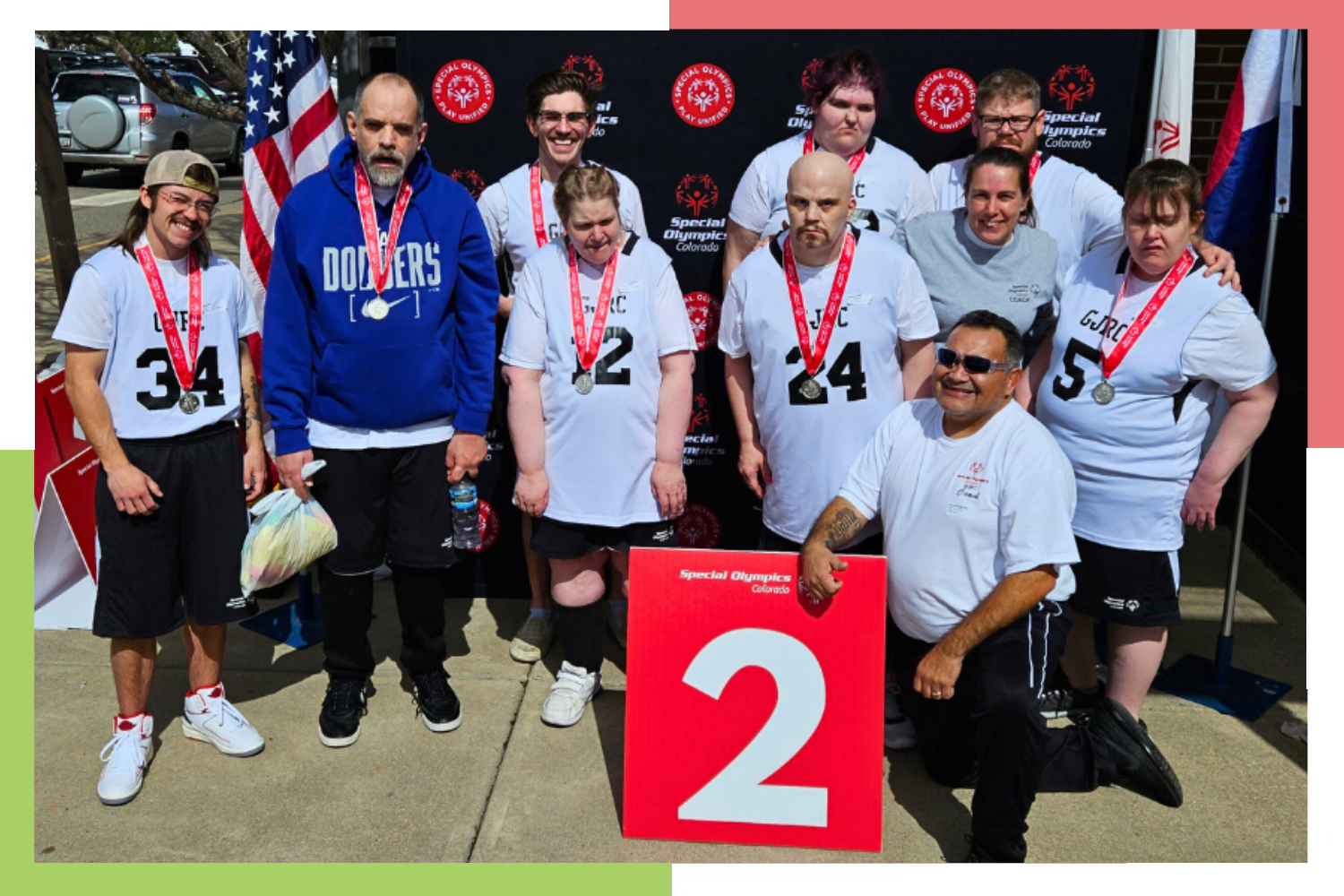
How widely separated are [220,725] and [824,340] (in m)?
2.51

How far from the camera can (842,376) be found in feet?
12.4

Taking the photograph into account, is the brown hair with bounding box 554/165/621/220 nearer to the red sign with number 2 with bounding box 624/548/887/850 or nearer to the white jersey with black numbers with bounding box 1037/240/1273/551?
the red sign with number 2 with bounding box 624/548/887/850

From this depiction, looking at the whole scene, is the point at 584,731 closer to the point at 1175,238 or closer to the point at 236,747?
the point at 236,747

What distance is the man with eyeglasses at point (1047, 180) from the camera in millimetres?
4141

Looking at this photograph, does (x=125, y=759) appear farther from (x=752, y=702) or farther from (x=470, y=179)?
(x=470, y=179)

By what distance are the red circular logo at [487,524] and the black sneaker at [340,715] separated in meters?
1.32

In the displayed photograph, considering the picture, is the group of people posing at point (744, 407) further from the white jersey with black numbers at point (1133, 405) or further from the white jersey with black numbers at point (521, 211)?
the white jersey with black numbers at point (521, 211)

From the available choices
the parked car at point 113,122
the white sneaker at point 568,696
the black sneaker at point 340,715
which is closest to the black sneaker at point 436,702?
the black sneaker at point 340,715

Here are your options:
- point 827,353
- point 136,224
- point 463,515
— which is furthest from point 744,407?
point 136,224

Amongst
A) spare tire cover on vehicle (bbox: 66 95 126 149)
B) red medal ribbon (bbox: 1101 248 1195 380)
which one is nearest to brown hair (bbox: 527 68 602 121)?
red medal ribbon (bbox: 1101 248 1195 380)

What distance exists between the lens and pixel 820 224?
3.60 m

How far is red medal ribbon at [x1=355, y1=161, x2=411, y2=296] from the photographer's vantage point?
3742mm

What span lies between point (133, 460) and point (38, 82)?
2.26 m

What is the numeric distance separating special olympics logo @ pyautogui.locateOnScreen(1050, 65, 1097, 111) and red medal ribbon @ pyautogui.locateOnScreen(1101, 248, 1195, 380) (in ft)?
4.60
